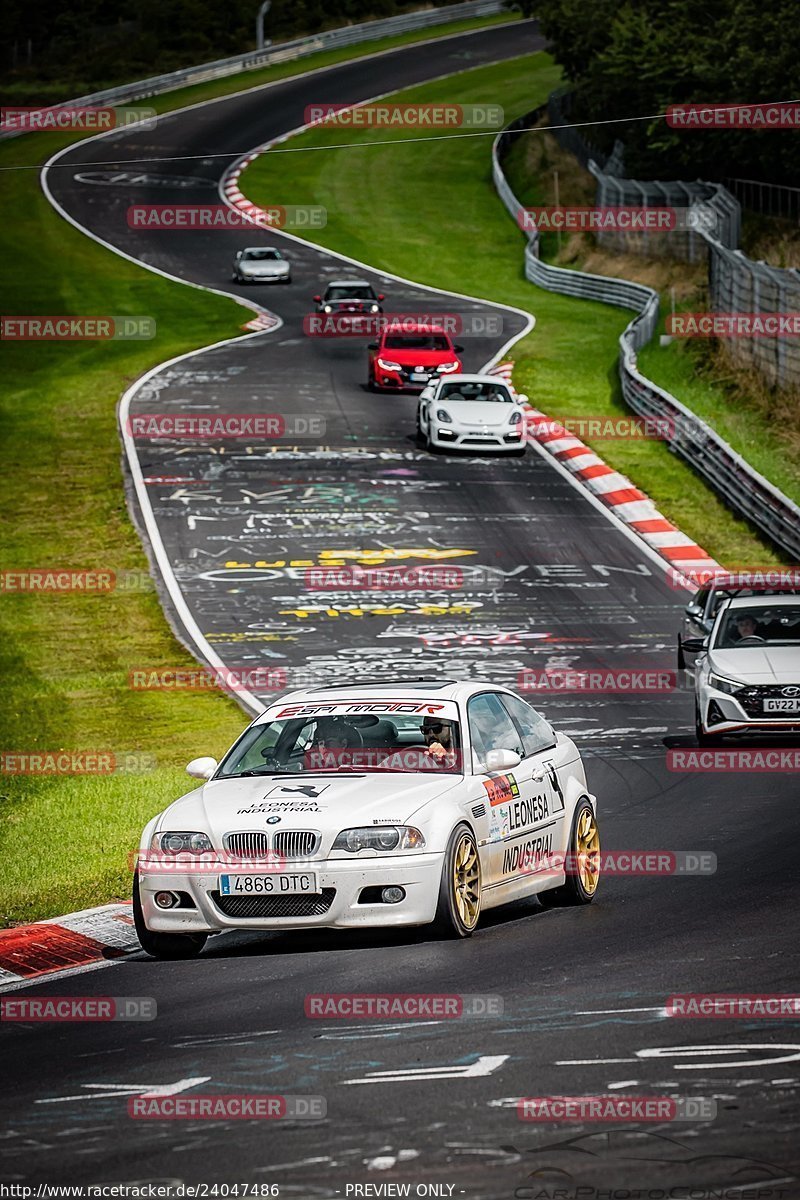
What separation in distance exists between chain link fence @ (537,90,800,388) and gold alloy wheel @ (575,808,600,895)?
77.4ft

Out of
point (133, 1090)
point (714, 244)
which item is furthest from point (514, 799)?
point (714, 244)

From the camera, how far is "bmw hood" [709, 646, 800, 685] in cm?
1795

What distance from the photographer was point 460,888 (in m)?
10.4

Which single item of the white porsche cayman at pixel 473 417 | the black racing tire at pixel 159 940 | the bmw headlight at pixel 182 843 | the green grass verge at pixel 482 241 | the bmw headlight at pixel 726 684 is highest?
the bmw headlight at pixel 182 843

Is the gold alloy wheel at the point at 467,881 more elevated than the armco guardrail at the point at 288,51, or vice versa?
the gold alloy wheel at the point at 467,881

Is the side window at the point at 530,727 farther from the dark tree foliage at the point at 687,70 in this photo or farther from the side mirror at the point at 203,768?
the dark tree foliage at the point at 687,70

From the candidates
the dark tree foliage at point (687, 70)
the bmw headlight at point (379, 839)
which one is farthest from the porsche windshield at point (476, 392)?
the bmw headlight at point (379, 839)

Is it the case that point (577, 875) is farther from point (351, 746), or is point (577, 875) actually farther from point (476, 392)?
point (476, 392)

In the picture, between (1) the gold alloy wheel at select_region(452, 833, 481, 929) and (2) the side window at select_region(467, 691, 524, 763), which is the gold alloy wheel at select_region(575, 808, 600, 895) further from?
(1) the gold alloy wheel at select_region(452, 833, 481, 929)

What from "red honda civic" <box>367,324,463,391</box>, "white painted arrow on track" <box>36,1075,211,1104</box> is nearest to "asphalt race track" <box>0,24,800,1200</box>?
"white painted arrow on track" <box>36,1075,211,1104</box>

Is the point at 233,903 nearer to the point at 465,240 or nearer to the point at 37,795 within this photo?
the point at 37,795

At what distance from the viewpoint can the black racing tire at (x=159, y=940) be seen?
1047 cm

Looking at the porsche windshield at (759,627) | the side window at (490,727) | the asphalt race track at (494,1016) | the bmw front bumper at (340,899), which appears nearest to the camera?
the asphalt race track at (494,1016)

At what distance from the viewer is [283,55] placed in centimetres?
9731
